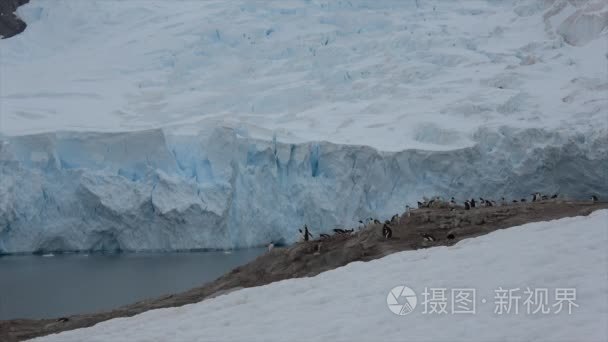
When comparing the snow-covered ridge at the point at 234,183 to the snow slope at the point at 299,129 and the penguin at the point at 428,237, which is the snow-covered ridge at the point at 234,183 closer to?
the snow slope at the point at 299,129

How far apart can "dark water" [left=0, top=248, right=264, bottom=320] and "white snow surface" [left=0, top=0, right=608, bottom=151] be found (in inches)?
192

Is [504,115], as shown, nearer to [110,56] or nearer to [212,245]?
[212,245]

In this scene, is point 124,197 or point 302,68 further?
point 302,68

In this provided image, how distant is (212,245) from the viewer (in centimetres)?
2394

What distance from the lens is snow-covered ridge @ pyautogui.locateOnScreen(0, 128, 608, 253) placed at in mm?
23031

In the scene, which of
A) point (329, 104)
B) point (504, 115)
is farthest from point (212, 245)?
point (504, 115)

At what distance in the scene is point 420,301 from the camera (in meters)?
5.48

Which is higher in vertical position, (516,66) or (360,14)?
(360,14)

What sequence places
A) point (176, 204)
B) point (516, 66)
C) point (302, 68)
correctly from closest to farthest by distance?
point (176, 204) < point (516, 66) < point (302, 68)

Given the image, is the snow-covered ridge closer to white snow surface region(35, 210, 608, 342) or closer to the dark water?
the dark water

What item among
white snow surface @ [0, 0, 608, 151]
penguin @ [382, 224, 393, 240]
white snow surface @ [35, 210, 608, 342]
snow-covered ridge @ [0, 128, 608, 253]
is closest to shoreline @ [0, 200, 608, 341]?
penguin @ [382, 224, 393, 240]

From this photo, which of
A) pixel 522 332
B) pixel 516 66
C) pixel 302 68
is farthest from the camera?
pixel 302 68

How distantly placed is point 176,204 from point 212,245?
188 centimetres

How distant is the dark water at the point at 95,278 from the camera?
16.3 meters
